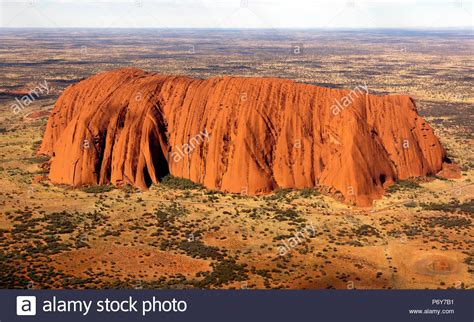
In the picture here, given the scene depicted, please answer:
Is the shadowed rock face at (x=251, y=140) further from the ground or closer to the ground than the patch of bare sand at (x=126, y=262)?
further from the ground

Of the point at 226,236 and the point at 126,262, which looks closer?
the point at 126,262

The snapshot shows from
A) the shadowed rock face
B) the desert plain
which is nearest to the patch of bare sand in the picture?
the desert plain

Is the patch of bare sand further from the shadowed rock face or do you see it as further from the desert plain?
the shadowed rock face

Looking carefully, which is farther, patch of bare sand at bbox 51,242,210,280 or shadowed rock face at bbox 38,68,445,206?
shadowed rock face at bbox 38,68,445,206

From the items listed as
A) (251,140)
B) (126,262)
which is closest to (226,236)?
(126,262)

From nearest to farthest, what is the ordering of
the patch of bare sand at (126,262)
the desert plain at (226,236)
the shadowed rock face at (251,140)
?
the desert plain at (226,236)
the patch of bare sand at (126,262)
the shadowed rock face at (251,140)

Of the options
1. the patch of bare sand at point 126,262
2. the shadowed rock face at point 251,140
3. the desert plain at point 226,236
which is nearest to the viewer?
the desert plain at point 226,236

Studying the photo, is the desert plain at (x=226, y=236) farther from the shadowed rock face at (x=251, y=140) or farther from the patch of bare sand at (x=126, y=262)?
the shadowed rock face at (x=251, y=140)

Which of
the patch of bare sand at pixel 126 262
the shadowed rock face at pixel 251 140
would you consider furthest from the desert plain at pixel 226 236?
the shadowed rock face at pixel 251 140

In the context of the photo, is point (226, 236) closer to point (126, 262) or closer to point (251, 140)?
point (126, 262)
